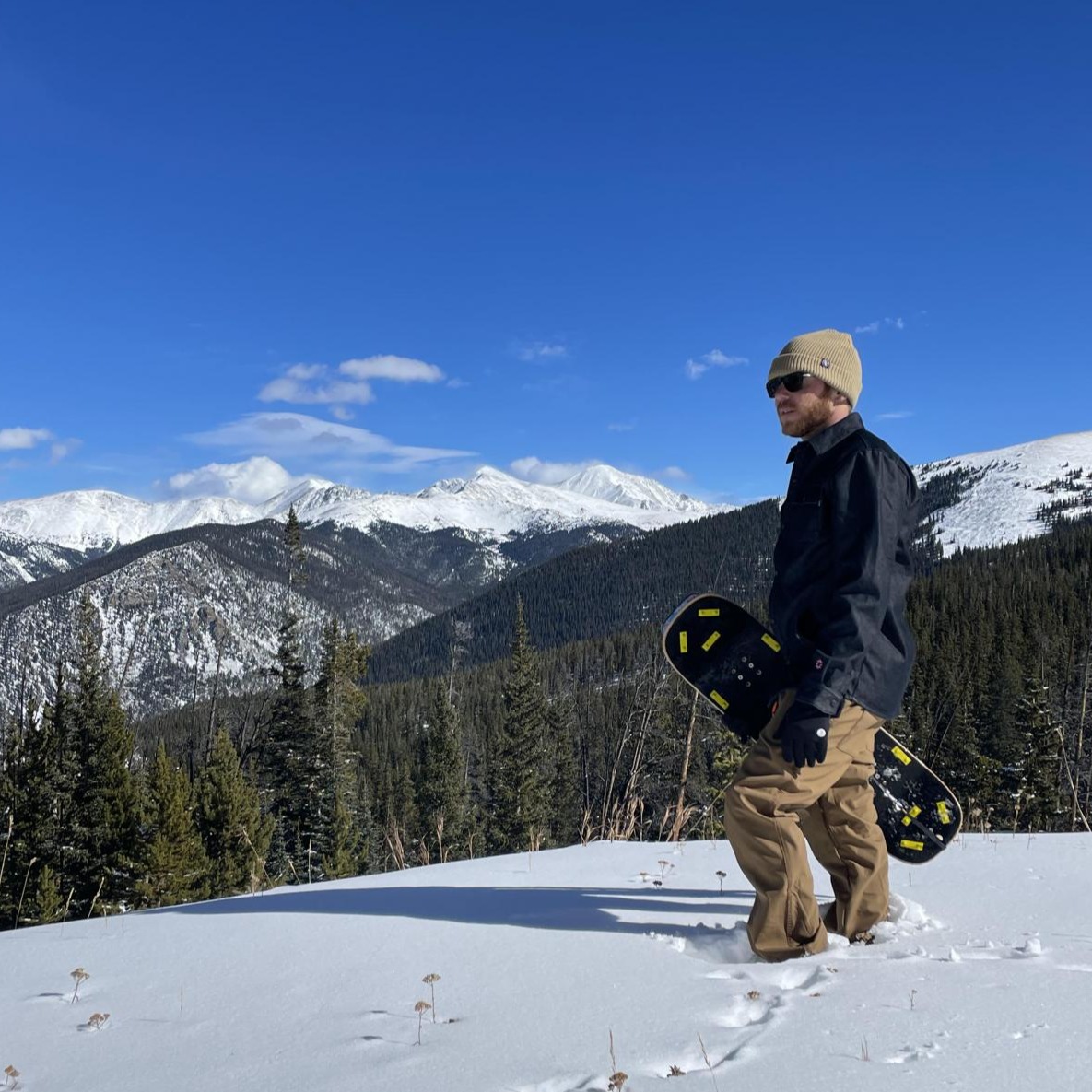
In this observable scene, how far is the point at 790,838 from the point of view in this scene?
3217 millimetres

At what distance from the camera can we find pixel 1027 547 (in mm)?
110625

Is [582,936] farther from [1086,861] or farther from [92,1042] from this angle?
[1086,861]

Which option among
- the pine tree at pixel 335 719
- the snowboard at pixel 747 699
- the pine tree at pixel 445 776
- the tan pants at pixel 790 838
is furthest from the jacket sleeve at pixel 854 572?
the pine tree at pixel 445 776

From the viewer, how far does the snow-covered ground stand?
2.24 metres

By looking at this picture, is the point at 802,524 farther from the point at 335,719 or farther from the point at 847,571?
the point at 335,719

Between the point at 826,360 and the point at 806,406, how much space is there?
0.20 m

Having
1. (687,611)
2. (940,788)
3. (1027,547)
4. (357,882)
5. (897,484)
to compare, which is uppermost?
(1027,547)

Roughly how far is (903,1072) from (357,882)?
4.24 meters

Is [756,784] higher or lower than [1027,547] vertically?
lower

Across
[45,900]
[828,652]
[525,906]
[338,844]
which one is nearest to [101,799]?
[45,900]

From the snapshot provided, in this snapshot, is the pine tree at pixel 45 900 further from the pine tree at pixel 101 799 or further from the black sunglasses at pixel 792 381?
the black sunglasses at pixel 792 381

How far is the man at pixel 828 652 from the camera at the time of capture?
3096 millimetres

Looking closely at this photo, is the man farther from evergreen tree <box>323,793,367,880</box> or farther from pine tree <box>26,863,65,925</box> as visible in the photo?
evergreen tree <box>323,793,367,880</box>

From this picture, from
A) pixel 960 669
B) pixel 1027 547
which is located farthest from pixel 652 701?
pixel 1027 547
